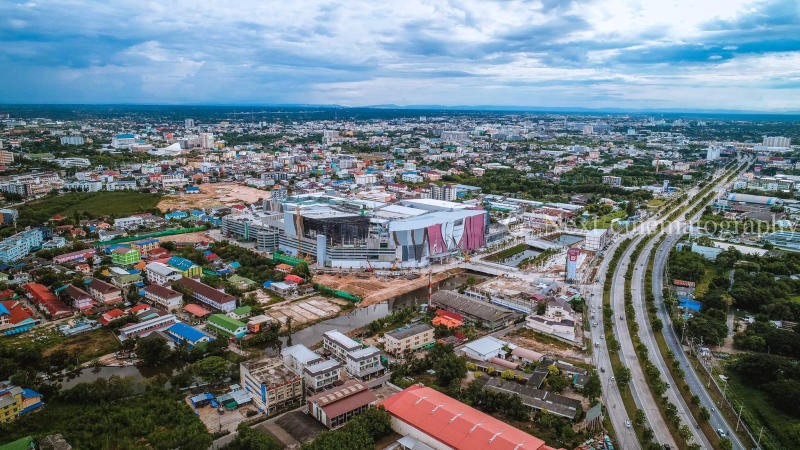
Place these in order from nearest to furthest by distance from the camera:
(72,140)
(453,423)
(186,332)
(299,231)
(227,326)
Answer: (453,423)
(186,332)
(227,326)
(299,231)
(72,140)

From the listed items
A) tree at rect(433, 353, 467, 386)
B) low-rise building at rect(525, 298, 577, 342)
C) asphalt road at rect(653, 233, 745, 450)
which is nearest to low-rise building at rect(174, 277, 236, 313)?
tree at rect(433, 353, 467, 386)

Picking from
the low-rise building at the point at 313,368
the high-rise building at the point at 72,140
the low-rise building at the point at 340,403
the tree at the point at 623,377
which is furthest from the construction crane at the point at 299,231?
the high-rise building at the point at 72,140

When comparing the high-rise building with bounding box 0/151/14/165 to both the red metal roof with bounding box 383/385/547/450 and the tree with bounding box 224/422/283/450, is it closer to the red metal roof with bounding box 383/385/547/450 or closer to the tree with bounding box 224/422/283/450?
the tree with bounding box 224/422/283/450

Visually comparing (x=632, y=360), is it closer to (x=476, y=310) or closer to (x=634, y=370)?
(x=634, y=370)

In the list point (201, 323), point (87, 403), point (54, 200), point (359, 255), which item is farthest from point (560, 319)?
point (54, 200)

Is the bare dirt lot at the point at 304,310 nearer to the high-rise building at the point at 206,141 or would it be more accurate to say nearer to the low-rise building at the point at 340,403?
the low-rise building at the point at 340,403

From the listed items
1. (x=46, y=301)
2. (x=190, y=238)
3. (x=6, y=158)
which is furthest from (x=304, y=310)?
(x=6, y=158)
